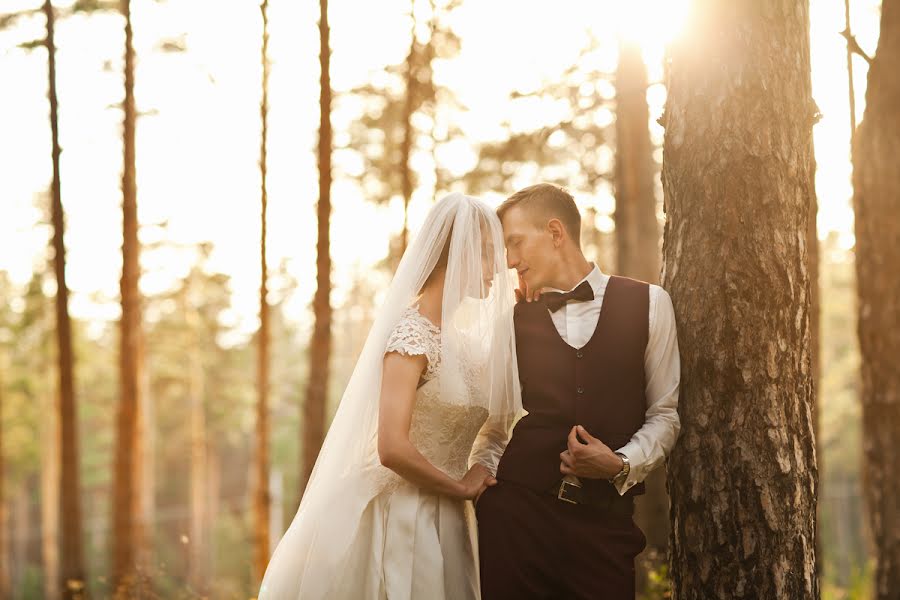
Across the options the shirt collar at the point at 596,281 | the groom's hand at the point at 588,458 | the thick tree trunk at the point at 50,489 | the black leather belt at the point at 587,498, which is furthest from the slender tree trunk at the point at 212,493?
the groom's hand at the point at 588,458

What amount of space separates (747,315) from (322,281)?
415 inches

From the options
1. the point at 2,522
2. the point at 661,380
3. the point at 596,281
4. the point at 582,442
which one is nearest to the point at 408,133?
the point at 596,281

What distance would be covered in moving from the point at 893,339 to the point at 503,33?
425 inches

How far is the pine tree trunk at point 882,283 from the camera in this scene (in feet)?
19.0

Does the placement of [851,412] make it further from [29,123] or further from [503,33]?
[29,123]

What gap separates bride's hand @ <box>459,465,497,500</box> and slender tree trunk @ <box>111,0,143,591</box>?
43.7 feet

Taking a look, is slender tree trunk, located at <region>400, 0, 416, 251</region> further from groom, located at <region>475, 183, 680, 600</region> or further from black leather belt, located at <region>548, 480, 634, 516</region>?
black leather belt, located at <region>548, 480, 634, 516</region>

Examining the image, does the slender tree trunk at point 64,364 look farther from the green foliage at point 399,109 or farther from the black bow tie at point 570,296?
the black bow tie at point 570,296

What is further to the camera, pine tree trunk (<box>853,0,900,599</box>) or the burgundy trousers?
pine tree trunk (<box>853,0,900,599</box>)

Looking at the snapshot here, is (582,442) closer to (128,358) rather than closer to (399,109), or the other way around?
(128,358)

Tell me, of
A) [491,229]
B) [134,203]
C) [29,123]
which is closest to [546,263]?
[491,229]

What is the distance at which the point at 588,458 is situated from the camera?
381 cm

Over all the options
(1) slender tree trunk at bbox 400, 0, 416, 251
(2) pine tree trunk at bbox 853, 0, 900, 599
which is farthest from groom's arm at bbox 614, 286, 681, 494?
(1) slender tree trunk at bbox 400, 0, 416, 251

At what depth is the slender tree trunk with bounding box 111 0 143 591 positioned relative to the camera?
53.0 feet
